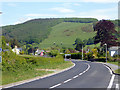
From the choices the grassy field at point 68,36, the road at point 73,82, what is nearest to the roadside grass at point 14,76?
the road at point 73,82

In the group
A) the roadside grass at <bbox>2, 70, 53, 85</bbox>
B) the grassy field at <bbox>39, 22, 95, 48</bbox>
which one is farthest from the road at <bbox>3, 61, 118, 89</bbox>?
the grassy field at <bbox>39, 22, 95, 48</bbox>

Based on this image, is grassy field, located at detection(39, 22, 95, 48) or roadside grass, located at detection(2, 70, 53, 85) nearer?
roadside grass, located at detection(2, 70, 53, 85)

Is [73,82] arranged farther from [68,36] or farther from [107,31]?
[68,36]

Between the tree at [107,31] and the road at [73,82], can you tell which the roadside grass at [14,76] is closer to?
the road at [73,82]

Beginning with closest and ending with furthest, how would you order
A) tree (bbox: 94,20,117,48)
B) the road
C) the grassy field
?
the road
tree (bbox: 94,20,117,48)
the grassy field

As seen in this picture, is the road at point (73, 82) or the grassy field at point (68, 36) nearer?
the road at point (73, 82)

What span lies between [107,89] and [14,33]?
175002 mm

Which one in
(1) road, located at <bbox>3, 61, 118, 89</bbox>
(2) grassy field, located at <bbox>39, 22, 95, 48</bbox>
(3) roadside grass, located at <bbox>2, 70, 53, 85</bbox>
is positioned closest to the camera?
(1) road, located at <bbox>3, 61, 118, 89</bbox>

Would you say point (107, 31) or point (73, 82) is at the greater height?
point (107, 31)

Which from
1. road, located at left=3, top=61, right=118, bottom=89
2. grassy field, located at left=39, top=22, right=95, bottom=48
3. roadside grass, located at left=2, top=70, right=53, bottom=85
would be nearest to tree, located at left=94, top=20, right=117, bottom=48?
road, located at left=3, top=61, right=118, bottom=89

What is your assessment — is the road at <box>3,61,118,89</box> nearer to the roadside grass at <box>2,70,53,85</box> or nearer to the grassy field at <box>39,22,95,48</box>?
the roadside grass at <box>2,70,53,85</box>

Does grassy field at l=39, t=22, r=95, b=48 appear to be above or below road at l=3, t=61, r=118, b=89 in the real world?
above

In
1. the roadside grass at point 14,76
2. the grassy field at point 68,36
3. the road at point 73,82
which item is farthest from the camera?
the grassy field at point 68,36

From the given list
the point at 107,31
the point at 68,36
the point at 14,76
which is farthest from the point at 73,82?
the point at 68,36
